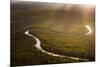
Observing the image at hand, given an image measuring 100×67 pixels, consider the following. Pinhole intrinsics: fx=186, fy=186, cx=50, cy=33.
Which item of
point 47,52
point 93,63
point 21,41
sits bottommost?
point 93,63

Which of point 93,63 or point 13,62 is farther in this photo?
point 93,63

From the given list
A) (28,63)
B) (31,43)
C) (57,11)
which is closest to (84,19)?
(57,11)

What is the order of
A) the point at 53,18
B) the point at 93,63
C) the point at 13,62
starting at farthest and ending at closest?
the point at 93,63 → the point at 53,18 → the point at 13,62

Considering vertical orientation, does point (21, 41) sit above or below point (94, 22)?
below

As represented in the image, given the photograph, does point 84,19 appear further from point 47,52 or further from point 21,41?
point 21,41

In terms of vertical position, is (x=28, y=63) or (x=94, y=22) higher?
(x=94, y=22)

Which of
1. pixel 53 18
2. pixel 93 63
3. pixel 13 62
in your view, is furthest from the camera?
pixel 93 63

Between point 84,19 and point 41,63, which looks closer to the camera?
point 41,63

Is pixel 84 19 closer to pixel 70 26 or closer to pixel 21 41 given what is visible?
pixel 70 26

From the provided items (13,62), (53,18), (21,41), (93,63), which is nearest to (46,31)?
(53,18)
